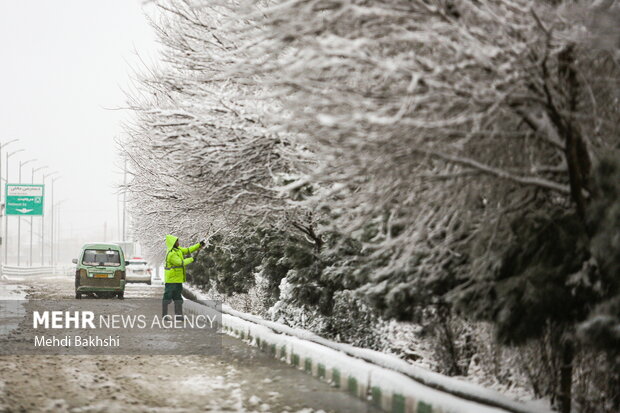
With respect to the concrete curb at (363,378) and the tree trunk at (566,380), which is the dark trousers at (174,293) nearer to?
the concrete curb at (363,378)

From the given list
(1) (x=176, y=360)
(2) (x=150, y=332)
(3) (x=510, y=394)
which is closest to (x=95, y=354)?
(1) (x=176, y=360)

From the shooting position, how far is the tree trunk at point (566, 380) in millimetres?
7016

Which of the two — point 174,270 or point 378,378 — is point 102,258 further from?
point 378,378

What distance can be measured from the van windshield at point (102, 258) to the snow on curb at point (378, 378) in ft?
48.5

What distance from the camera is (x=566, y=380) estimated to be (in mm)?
7223

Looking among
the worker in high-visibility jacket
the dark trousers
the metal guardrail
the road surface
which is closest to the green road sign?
the metal guardrail

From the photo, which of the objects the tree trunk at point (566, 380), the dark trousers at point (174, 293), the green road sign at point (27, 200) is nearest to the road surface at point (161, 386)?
the tree trunk at point (566, 380)

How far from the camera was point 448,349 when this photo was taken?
981 centimetres

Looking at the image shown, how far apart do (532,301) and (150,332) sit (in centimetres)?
1099

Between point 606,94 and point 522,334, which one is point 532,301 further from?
point 606,94

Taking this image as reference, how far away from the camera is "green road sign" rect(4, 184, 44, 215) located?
60.8 m

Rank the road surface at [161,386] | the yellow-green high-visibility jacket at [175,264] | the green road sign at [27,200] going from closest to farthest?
1. the road surface at [161,386]
2. the yellow-green high-visibility jacket at [175,264]
3. the green road sign at [27,200]

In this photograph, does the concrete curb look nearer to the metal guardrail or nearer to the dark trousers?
the dark trousers

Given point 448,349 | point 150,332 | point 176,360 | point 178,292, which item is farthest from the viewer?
point 178,292
